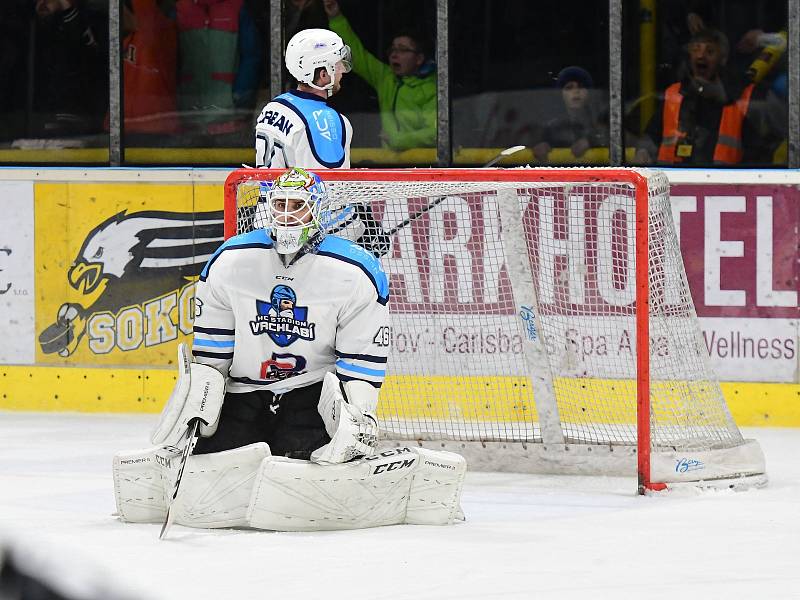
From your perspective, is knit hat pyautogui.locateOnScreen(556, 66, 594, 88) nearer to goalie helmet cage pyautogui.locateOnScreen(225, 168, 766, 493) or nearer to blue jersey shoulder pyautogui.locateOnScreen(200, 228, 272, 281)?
goalie helmet cage pyautogui.locateOnScreen(225, 168, 766, 493)

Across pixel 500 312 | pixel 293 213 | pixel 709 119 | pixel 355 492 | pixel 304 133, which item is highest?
pixel 709 119

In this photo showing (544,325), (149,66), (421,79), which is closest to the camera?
(544,325)

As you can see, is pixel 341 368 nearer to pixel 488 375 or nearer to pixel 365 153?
pixel 488 375

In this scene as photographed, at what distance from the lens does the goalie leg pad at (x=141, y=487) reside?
3674 mm

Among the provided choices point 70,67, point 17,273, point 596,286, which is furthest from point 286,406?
point 70,67

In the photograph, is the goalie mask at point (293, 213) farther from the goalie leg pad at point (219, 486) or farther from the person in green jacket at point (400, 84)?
the person in green jacket at point (400, 84)

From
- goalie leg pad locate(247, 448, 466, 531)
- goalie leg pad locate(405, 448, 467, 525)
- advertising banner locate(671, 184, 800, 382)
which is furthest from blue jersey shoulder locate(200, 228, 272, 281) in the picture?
advertising banner locate(671, 184, 800, 382)

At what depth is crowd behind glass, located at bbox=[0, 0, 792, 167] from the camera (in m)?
5.84

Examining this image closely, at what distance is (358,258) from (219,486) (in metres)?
0.67

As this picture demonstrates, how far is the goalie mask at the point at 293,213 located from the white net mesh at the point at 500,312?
3.88 feet

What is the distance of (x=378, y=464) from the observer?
3582 millimetres

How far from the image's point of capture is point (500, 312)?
17.2 feet

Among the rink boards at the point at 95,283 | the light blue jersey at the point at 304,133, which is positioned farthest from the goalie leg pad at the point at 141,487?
the rink boards at the point at 95,283

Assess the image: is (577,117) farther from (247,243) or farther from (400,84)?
(247,243)
